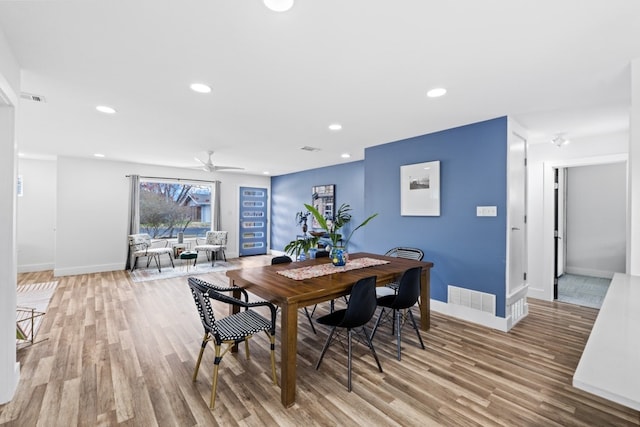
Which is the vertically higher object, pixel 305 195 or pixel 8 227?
pixel 305 195

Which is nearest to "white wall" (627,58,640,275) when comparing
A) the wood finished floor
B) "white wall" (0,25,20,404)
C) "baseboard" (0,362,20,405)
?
the wood finished floor

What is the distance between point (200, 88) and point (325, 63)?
120 centimetres

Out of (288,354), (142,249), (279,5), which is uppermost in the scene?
(279,5)

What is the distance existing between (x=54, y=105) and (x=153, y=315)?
2.66 meters

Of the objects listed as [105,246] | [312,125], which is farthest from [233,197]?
[312,125]

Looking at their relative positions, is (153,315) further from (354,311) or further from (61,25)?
(61,25)

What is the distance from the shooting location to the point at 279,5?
148 cm

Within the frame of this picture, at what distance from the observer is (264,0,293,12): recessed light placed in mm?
1451

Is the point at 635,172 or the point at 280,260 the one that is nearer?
the point at 635,172

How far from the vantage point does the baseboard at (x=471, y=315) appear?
10.6ft

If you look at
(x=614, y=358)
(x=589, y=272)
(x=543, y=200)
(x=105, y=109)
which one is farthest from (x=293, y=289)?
(x=589, y=272)

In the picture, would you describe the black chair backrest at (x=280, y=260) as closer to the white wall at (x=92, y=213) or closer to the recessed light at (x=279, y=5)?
the recessed light at (x=279, y=5)

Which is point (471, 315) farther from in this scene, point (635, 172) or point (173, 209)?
point (173, 209)

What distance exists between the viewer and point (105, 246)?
Result: 20.8ft
